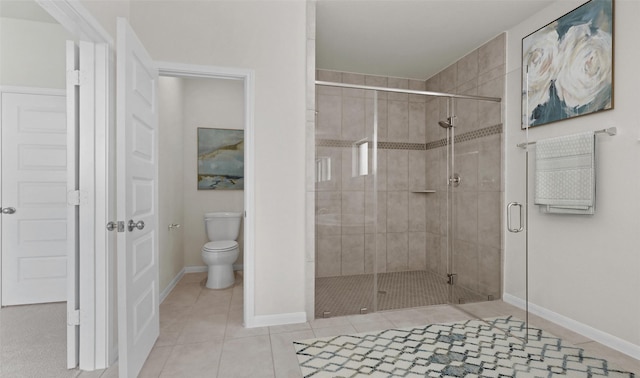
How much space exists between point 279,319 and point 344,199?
1.10 metres

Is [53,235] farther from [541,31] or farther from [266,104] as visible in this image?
[541,31]

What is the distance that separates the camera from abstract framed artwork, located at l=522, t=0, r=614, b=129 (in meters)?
2.07

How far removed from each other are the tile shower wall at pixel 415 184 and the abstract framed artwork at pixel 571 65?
28 cm

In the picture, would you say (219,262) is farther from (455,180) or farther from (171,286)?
(455,180)

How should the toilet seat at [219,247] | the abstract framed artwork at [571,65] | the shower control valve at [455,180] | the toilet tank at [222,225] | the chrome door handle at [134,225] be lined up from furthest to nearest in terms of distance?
the toilet tank at [222,225]
the toilet seat at [219,247]
the shower control valve at [455,180]
the abstract framed artwork at [571,65]
the chrome door handle at [134,225]

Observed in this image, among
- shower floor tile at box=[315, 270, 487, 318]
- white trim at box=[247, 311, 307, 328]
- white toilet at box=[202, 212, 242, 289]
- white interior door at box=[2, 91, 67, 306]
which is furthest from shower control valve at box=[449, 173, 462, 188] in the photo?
white interior door at box=[2, 91, 67, 306]

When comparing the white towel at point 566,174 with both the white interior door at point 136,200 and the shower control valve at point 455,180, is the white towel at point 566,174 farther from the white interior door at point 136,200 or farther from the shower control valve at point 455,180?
the white interior door at point 136,200

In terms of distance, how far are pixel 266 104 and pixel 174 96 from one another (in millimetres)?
1723

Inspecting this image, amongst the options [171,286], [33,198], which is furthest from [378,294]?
[33,198]

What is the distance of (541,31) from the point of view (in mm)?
2529

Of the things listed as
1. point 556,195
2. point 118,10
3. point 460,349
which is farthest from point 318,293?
point 118,10

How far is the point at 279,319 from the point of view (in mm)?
2402

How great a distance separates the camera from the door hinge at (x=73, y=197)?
5.68 ft

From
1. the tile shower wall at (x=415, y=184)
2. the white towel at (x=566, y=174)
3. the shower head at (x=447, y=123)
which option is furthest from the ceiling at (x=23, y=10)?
the white towel at (x=566, y=174)
